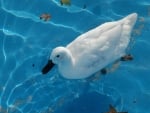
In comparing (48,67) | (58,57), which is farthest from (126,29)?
(48,67)

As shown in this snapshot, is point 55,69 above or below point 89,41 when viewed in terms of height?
below

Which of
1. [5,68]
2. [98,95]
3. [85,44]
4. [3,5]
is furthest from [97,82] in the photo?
[3,5]

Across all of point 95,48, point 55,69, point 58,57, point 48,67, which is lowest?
point 55,69

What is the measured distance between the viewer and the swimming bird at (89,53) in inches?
171

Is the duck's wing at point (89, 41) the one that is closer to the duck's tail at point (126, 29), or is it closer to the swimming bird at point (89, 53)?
the swimming bird at point (89, 53)

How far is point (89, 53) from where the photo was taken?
4332mm

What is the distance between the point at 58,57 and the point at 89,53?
33 cm

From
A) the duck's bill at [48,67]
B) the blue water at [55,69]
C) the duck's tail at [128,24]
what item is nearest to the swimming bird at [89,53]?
the duck's bill at [48,67]

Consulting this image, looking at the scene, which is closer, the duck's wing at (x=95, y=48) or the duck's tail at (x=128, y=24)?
the duck's wing at (x=95, y=48)

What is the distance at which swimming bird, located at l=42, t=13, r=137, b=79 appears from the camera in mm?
4338

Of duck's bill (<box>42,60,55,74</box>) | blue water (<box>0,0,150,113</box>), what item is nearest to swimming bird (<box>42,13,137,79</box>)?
duck's bill (<box>42,60,55,74</box>)

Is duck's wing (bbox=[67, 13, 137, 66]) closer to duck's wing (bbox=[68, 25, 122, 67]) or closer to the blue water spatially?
duck's wing (bbox=[68, 25, 122, 67])

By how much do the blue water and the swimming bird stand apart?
0.25 meters

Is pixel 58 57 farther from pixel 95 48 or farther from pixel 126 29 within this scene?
pixel 126 29
